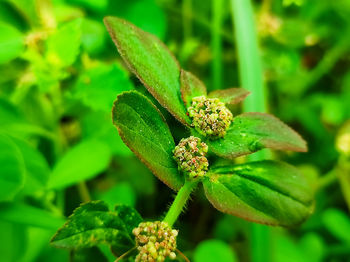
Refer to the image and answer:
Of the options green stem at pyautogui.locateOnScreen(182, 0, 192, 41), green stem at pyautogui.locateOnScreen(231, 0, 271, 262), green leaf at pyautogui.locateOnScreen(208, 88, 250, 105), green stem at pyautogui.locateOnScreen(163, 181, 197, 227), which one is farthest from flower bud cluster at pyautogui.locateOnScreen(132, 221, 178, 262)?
green stem at pyautogui.locateOnScreen(182, 0, 192, 41)

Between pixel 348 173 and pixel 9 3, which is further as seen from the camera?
pixel 348 173

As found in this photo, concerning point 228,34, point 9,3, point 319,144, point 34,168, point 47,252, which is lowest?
point 47,252

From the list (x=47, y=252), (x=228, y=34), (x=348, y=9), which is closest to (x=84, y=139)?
(x=47, y=252)

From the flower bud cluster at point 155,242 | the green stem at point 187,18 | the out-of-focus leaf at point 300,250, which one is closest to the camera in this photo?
the flower bud cluster at point 155,242

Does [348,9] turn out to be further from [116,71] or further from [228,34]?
[116,71]

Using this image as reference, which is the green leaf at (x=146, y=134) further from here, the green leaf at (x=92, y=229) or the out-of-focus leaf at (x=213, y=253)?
the out-of-focus leaf at (x=213, y=253)

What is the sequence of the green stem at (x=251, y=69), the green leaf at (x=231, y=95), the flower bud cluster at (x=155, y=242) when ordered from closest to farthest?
the flower bud cluster at (x=155, y=242) → the green leaf at (x=231, y=95) → the green stem at (x=251, y=69)

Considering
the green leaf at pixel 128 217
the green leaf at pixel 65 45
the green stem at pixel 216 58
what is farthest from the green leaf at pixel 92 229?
the green stem at pixel 216 58
